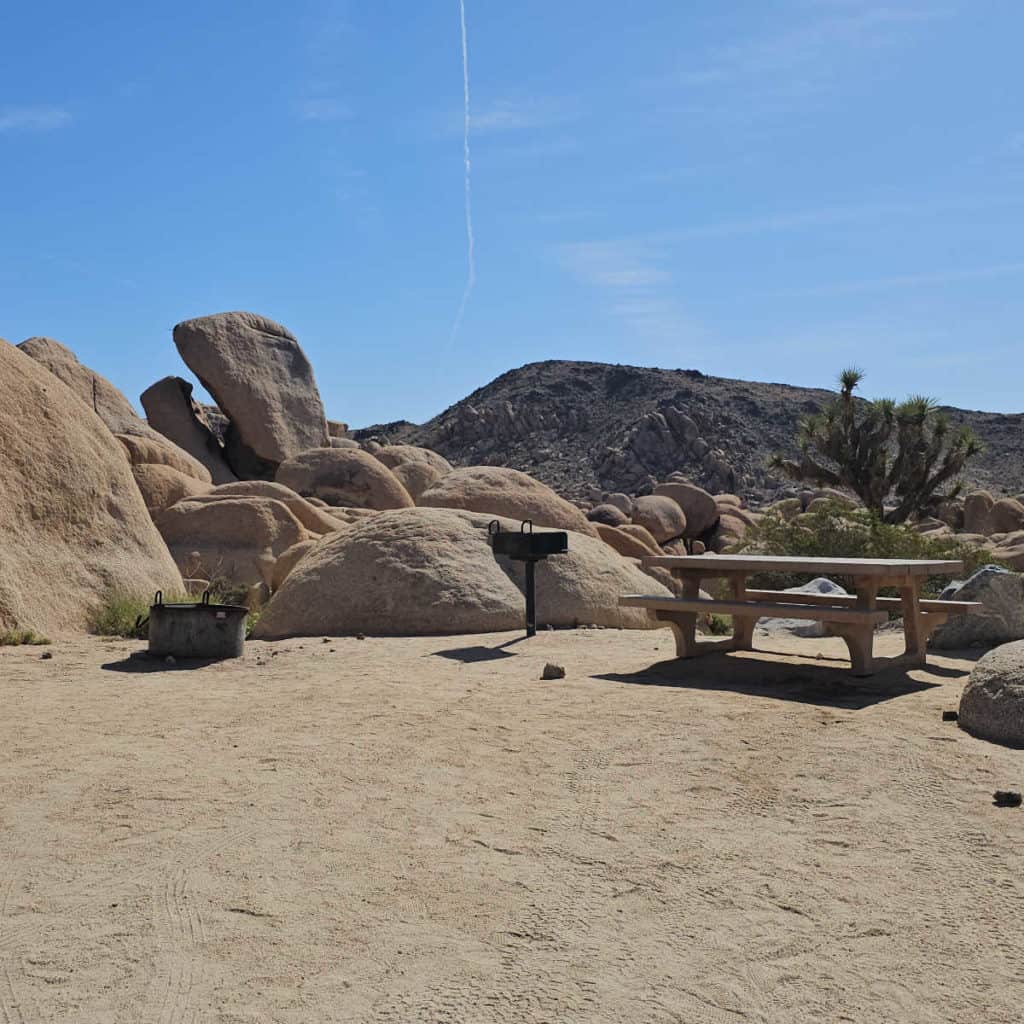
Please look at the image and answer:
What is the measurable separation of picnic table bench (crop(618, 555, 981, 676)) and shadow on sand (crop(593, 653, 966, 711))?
0.18 meters

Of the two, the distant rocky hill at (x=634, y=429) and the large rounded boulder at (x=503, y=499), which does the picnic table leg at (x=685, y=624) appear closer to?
the large rounded boulder at (x=503, y=499)

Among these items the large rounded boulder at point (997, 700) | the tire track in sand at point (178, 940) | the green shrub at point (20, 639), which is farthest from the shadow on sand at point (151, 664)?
the large rounded boulder at point (997, 700)

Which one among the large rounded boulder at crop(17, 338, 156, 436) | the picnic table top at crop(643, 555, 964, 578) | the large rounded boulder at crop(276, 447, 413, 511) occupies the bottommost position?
the picnic table top at crop(643, 555, 964, 578)

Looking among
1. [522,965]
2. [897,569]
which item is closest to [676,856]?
[522,965]

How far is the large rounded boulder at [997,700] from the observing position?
533 centimetres

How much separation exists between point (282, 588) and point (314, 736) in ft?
17.3

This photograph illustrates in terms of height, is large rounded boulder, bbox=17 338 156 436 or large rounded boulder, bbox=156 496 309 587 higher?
large rounded boulder, bbox=17 338 156 436

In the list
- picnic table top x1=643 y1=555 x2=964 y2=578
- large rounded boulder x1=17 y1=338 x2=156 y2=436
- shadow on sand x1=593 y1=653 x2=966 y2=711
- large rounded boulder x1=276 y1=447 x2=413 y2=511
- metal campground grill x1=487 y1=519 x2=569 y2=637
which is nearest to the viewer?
shadow on sand x1=593 y1=653 x2=966 y2=711

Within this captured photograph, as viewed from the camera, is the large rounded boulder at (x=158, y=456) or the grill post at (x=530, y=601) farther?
the large rounded boulder at (x=158, y=456)

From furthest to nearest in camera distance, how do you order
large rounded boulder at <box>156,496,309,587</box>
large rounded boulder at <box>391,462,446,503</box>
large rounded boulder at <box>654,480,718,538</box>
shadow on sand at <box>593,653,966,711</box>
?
large rounded boulder at <box>654,480,718,538</box> < large rounded boulder at <box>391,462,446,503</box> < large rounded boulder at <box>156,496,309,587</box> < shadow on sand at <box>593,653,966,711</box>

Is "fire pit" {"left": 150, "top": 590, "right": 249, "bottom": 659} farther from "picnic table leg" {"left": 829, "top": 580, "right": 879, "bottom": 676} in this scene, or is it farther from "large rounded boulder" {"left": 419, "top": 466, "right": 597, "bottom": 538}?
"large rounded boulder" {"left": 419, "top": 466, "right": 597, "bottom": 538}

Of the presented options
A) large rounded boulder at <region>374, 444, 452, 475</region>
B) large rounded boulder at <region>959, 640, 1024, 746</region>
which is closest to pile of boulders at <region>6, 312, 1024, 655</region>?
large rounded boulder at <region>959, 640, 1024, 746</region>

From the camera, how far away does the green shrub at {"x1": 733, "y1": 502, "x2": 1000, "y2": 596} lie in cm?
1484

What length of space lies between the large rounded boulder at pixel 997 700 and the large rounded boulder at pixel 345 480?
17.8 m
